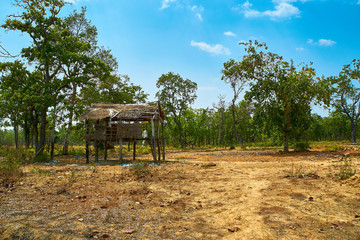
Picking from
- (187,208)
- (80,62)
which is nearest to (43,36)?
(80,62)

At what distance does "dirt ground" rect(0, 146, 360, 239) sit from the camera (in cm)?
400

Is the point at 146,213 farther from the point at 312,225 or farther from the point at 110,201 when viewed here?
the point at 312,225

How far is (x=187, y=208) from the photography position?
550 centimetres

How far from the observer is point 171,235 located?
4.00 m

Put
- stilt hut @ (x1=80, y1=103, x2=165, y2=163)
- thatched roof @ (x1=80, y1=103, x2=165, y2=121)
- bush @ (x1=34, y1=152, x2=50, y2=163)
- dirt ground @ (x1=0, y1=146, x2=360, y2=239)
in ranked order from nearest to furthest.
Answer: dirt ground @ (x1=0, y1=146, x2=360, y2=239) < thatched roof @ (x1=80, y1=103, x2=165, y2=121) < stilt hut @ (x1=80, y1=103, x2=165, y2=163) < bush @ (x1=34, y1=152, x2=50, y2=163)

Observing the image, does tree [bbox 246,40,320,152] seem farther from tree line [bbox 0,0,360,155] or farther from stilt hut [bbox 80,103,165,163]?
stilt hut [bbox 80,103,165,163]

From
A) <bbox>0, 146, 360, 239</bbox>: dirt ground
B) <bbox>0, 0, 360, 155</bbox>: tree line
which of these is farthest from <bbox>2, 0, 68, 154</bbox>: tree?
<bbox>0, 146, 360, 239</bbox>: dirt ground

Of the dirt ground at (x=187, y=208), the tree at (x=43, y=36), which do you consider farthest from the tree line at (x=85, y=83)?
the dirt ground at (x=187, y=208)

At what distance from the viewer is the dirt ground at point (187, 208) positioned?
400 centimetres

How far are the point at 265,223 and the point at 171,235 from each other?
176cm

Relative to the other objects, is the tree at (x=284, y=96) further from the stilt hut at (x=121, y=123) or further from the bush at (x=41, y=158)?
the bush at (x=41, y=158)

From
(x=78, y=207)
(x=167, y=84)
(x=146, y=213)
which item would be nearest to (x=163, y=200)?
(x=146, y=213)

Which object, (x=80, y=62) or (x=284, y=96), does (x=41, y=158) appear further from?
(x=284, y=96)

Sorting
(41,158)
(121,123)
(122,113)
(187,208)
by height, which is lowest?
(187,208)
